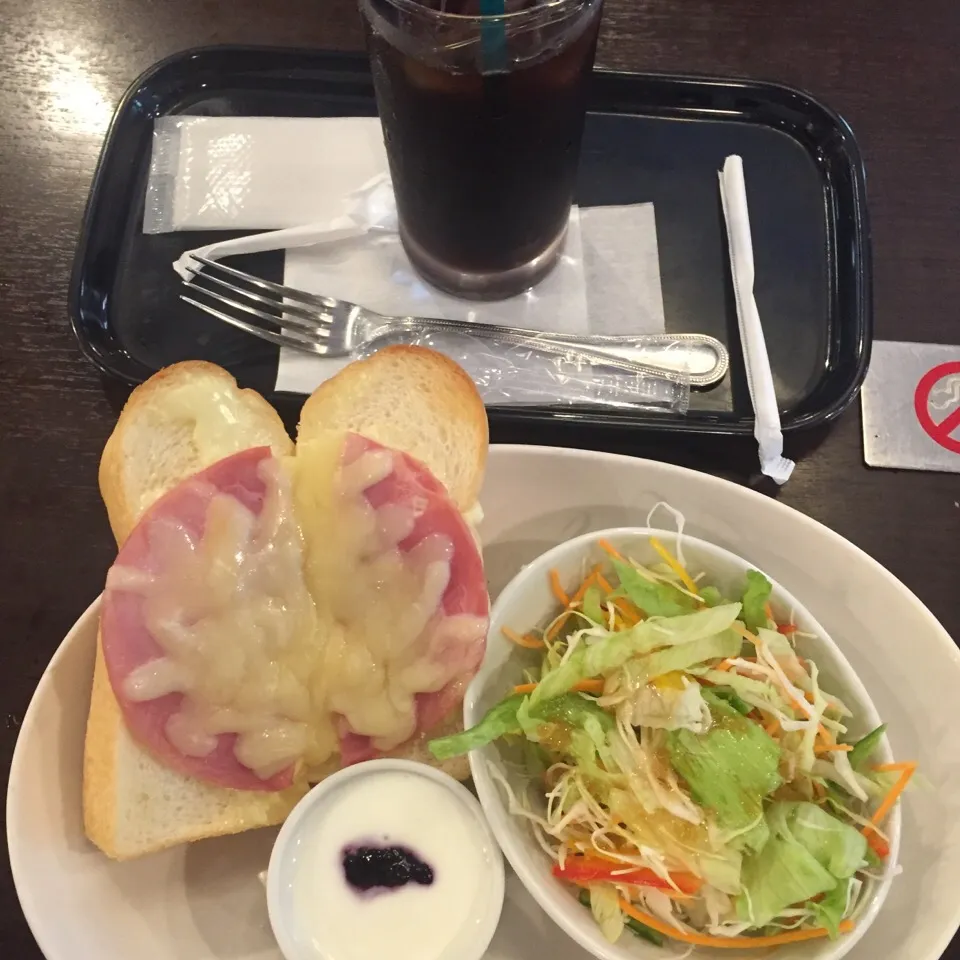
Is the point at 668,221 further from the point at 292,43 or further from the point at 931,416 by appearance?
the point at 292,43

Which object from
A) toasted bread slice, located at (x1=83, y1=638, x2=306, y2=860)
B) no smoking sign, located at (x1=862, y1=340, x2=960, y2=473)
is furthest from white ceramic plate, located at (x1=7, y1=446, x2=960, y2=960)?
no smoking sign, located at (x1=862, y1=340, x2=960, y2=473)

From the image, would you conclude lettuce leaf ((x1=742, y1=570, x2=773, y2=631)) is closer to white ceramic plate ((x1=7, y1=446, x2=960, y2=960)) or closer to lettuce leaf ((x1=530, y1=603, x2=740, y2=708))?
lettuce leaf ((x1=530, y1=603, x2=740, y2=708))

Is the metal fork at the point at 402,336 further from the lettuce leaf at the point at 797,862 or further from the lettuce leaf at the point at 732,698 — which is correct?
the lettuce leaf at the point at 797,862

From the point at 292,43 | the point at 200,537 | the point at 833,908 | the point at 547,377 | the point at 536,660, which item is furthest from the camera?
the point at 292,43

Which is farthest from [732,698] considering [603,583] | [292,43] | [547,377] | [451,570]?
[292,43]

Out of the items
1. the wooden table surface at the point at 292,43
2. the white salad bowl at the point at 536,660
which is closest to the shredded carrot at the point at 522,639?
the white salad bowl at the point at 536,660

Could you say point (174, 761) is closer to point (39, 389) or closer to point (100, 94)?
point (39, 389)
